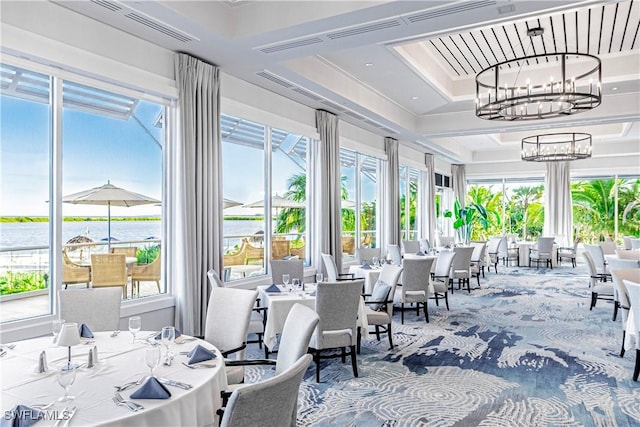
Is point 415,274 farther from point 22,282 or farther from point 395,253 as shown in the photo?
point 22,282

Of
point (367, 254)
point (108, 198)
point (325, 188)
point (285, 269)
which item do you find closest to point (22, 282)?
point (108, 198)

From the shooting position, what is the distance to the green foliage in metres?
4.25

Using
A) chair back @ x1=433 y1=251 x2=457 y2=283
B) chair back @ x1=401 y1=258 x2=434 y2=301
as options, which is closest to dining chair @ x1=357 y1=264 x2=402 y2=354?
chair back @ x1=401 y1=258 x2=434 y2=301

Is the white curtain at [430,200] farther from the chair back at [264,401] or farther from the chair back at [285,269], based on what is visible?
the chair back at [264,401]

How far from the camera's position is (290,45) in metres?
5.17

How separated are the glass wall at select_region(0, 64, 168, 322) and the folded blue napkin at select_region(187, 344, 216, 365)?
2500 mm

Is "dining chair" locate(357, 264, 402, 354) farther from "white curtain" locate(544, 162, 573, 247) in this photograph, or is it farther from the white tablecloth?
"white curtain" locate(544, 162, 573, 247)

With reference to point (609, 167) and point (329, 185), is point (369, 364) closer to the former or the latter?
point (329, 185)

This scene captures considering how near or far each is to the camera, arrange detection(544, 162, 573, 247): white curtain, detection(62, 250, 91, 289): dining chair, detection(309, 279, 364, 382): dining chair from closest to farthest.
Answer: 1. detection(309, 279, 364, 382): dining chair
2. detection(62, 250, 91, 289): dining chair
3. detection(544, 162, 573, 247): white curtain

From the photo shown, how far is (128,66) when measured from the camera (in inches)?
196

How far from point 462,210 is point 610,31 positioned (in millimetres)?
9966

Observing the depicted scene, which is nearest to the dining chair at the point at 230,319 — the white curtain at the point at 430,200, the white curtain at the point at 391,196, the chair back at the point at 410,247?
the chair back at the point at 410,247

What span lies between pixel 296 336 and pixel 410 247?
8853mm

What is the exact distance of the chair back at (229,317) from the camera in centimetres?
366
